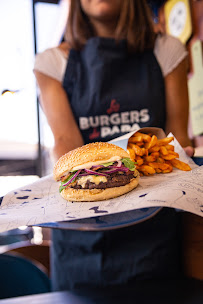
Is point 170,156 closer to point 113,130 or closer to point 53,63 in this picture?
point 113,130

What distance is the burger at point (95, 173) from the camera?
1.35 m

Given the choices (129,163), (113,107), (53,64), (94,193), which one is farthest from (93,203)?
(53,64)

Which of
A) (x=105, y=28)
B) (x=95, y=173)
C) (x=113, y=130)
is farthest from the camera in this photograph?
(x=105, y=28)

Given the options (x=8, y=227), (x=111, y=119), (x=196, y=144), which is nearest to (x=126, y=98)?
(x=111, y=119)

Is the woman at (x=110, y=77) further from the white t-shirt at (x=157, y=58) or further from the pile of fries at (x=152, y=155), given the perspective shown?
the pile of fries at (x=152, y=155)

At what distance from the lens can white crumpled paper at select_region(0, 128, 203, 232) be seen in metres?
1.03

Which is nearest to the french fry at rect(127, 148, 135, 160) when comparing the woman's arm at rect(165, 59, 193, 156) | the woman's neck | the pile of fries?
the pile of fries

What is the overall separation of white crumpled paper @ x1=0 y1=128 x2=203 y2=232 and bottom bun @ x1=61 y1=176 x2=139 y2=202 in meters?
0.03

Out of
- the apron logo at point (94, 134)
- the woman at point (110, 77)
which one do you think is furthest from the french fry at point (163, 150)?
the apron logo at point (94, 134)

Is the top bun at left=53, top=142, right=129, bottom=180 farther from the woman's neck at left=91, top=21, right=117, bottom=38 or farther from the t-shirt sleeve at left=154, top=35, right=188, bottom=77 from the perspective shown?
the woman's neck at left=91, top=21, right=117, bottom=38

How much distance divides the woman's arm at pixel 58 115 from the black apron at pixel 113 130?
6 cm

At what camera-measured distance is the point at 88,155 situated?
1438 millimetres

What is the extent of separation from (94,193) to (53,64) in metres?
1.24

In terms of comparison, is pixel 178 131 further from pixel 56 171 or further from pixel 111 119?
pixel 56 171
